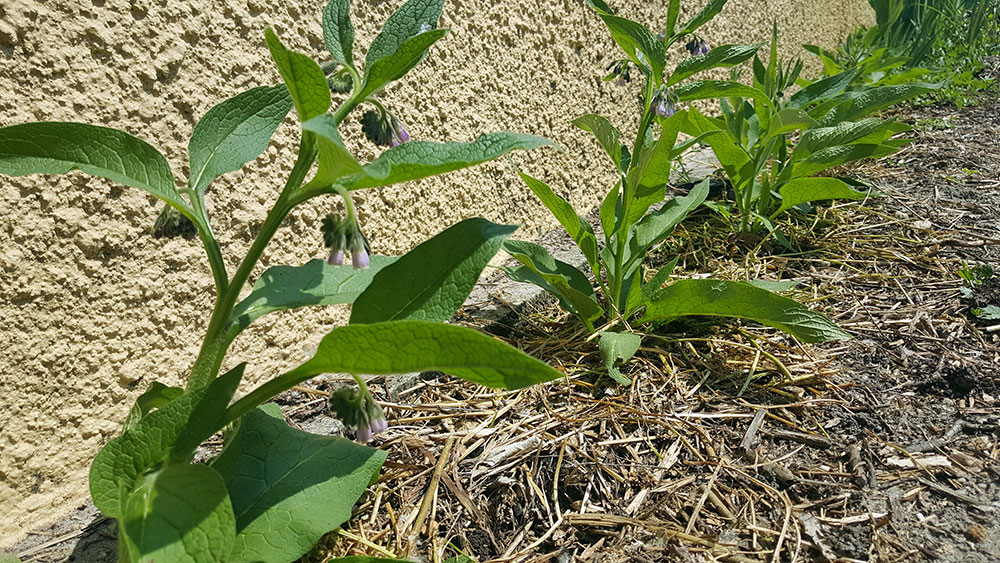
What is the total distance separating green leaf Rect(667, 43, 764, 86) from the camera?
178 cm

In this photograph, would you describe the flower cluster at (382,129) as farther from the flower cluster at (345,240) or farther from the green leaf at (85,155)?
the green leaf at (85,155)

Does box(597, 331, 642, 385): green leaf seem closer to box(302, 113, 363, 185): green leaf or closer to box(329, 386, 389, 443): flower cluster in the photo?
box(329, 386, 389, 443): flower cluster

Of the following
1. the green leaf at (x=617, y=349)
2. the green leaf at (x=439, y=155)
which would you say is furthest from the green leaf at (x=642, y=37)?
the green leaf at (x=439, y=155)

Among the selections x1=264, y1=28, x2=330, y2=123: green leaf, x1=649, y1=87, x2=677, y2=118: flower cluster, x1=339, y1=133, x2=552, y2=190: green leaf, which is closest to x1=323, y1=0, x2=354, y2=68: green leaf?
x1=264, y1=28, x2=330, y2=123: green leaf

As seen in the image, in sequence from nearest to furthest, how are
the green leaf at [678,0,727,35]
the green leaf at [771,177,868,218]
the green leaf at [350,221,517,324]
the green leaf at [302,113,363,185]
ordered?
the green leaf at [302,113,363,185]
the green leaf at [350,221,517,324]
the green leaf at [678,0,727,35]
the green leaf at [771,177,868,218]

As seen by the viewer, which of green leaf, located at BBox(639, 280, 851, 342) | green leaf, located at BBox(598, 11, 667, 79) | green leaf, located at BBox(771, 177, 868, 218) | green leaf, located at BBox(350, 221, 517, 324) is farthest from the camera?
green leaf, located at BBox(771, 177, 868, 218)

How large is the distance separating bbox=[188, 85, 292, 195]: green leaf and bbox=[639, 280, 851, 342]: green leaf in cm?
102

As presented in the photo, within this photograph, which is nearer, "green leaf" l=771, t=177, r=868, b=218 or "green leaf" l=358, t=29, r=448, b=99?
"green leaf" l=358, t=29, r=448, b=99

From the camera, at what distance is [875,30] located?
4020mm

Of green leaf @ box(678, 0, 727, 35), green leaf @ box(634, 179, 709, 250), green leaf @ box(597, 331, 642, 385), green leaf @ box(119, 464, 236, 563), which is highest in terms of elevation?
green leaf @ box(678, 0, 727, 35)

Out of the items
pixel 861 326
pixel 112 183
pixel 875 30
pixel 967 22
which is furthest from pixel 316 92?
pixel 967 22

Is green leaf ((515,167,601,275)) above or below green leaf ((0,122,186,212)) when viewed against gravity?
below

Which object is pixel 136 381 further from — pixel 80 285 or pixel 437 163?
pixel 437 163

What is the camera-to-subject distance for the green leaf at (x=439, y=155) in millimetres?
856
